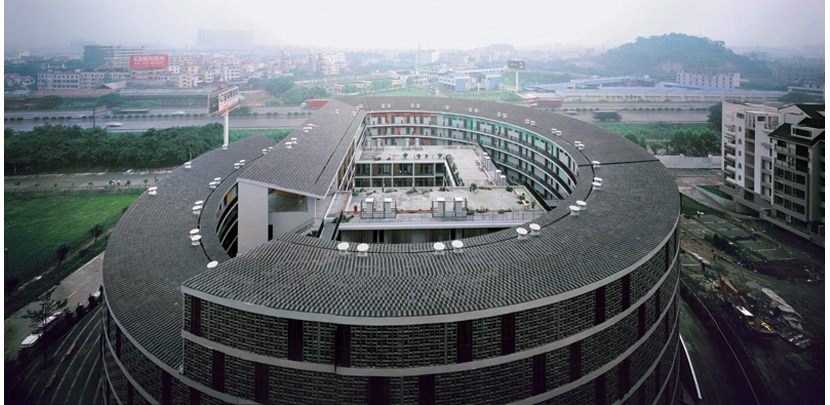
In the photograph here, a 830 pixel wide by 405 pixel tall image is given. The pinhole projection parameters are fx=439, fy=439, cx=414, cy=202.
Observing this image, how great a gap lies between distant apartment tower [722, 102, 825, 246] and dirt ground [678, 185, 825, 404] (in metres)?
1.30

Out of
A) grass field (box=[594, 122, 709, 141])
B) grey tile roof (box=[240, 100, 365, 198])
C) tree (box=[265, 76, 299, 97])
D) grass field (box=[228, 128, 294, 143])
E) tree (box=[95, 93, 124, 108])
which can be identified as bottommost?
grey tile roof (box=[240, 100, 365, 198])

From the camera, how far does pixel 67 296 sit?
23375mm

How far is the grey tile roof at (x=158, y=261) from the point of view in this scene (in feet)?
34.5

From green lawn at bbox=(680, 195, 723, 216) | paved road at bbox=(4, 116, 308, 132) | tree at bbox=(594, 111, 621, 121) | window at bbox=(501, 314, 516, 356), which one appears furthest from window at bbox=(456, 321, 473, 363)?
tree at bbox=(594, 111, 621, 121)

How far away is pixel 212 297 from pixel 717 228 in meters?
33.8

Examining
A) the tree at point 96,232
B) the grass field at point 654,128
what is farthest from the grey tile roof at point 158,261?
the grass field at point 654,128

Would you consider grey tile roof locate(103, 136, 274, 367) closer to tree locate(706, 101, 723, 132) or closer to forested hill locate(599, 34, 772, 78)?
tree locate(706, 101, 723, 132)

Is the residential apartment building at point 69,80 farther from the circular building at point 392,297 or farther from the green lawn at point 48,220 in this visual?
the circular building at point 392,297

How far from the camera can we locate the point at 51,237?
107 feet

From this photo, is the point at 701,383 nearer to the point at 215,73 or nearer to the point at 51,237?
the point at 51,237

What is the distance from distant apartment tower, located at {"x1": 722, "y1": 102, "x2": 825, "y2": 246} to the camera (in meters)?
26.3

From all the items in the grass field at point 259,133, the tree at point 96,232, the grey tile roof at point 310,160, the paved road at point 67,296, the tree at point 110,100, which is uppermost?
the tree at point 110,100

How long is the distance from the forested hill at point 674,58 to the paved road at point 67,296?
77.7 metres

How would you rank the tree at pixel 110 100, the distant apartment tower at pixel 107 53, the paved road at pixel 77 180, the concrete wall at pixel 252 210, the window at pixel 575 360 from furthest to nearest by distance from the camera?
1. the distant apartment tower at pixel 107 53
2. the tree at pixel 110 100
3. the paved road at pixel 77 180
4. the concrete wall at pixel 252 210
5. the window at pixel 575 360
